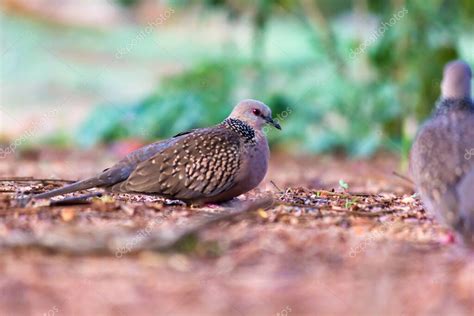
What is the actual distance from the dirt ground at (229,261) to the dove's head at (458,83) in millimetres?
748

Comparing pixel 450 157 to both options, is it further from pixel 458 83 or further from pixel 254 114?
pixel 254 114

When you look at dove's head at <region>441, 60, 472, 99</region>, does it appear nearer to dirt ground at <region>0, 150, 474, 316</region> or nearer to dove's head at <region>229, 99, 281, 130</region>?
dirt ground at <region>0, 150, 474, 316</region>

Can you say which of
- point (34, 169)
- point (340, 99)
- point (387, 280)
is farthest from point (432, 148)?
point (340, 99)

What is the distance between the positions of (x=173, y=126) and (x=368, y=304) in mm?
10157

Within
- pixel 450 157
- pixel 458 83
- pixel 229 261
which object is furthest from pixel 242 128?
pixel 229 261

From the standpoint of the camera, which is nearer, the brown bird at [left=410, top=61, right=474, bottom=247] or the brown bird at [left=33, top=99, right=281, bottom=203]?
the brown bird at [left=410, top=61, right=474, bottom=247]

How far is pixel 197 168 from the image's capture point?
5.96m

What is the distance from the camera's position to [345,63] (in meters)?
14.0

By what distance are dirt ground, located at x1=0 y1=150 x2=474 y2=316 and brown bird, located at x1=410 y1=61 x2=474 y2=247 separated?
0.62 feet

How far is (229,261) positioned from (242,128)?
6.60 ft

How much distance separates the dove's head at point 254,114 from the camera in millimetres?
6359

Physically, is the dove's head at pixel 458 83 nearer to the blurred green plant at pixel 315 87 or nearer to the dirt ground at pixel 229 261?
the dirt ground at pixel 229 261

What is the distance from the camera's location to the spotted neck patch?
616 centimetres

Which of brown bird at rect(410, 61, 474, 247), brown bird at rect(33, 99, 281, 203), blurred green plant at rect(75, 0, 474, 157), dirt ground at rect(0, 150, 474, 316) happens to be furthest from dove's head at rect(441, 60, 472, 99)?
blurred green plant at rect(75, 0, 474, 157)
